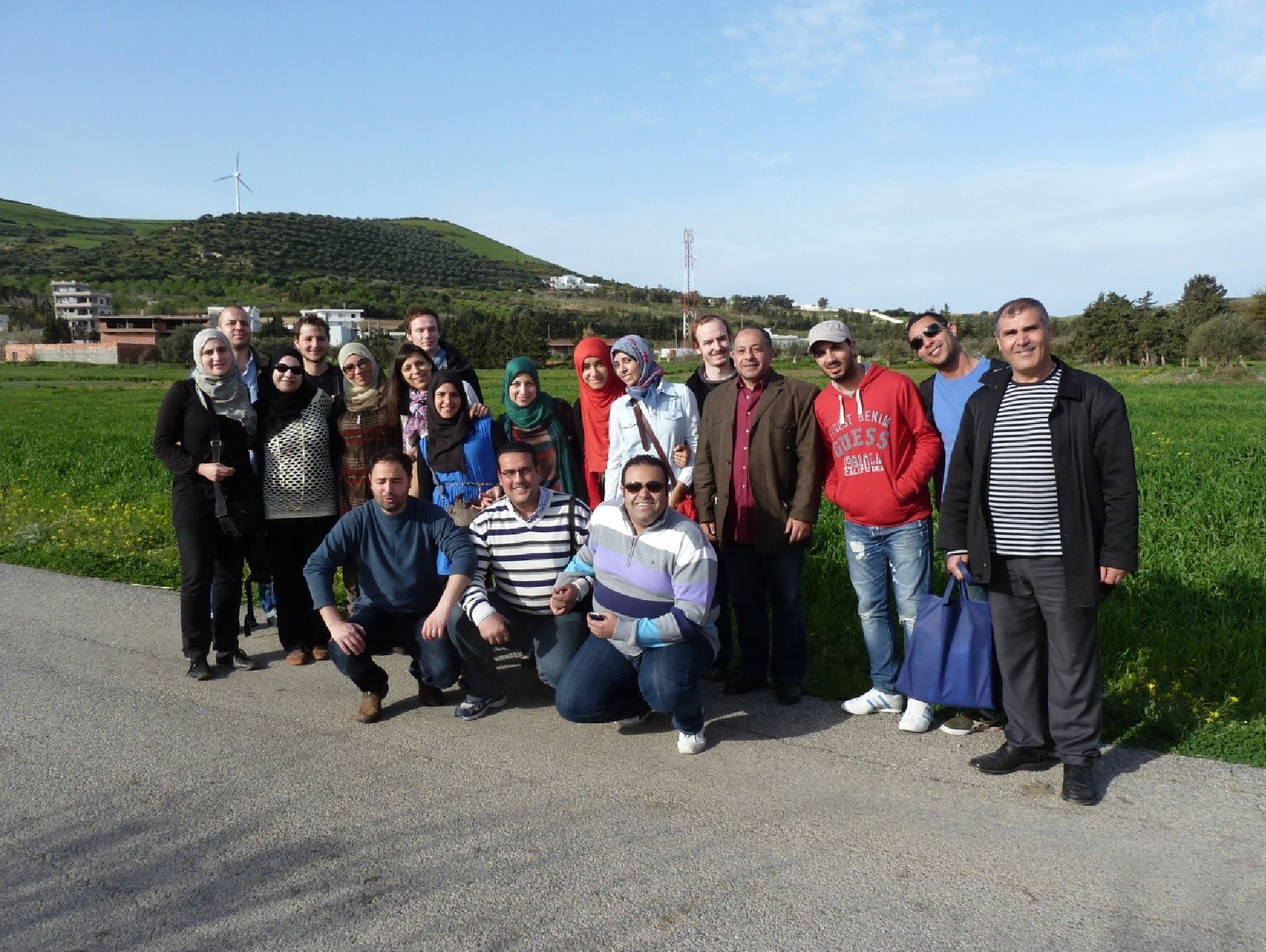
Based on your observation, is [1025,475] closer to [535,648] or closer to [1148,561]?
[535,648]

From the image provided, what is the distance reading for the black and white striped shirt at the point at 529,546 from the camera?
5094mm

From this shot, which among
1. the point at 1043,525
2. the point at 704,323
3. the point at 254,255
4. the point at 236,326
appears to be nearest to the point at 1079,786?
the point at 1043,525

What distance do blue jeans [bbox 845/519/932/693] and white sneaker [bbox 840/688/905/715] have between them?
0.18 ft

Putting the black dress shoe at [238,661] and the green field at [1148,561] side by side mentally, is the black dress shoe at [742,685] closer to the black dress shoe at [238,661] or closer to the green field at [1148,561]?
the green field at [1148,561]

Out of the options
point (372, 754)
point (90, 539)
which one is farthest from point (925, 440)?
point (90, 539)

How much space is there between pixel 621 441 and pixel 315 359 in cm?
236

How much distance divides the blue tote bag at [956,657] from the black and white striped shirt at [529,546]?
1.79 metres

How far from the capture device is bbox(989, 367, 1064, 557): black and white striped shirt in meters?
4.12

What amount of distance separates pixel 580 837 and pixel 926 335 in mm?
2955

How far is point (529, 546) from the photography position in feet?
16.8

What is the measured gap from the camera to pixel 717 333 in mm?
5629

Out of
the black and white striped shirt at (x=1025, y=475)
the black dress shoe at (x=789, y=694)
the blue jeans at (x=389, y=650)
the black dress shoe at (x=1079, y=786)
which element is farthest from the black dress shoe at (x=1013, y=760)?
the blue jeans at (x=389, y=650)

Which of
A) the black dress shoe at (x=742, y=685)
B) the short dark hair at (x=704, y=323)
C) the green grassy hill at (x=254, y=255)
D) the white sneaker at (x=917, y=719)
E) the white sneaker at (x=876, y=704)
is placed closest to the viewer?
the white sneaker at (x=917, y=719)

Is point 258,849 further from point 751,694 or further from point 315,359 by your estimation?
point 315,359
